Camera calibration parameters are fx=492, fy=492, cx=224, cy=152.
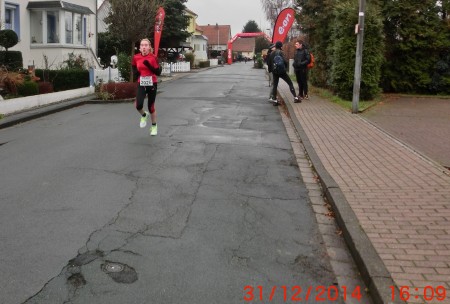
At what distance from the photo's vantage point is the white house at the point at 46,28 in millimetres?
21516

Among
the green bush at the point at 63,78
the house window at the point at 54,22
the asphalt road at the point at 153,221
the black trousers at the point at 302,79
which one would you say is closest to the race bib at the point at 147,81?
the asphalt road at the point at 153,221

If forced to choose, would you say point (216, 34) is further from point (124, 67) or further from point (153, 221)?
point (153, 221)

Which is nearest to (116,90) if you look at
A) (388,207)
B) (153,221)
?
(153,221)

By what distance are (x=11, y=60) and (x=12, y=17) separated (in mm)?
4793

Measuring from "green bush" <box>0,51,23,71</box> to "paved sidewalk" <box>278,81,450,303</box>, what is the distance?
38.8 ft

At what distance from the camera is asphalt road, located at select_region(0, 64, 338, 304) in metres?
3.72

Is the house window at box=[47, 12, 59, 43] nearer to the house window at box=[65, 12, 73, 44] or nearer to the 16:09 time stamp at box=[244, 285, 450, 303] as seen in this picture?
the house window at box=[65, 12, 73, 44]

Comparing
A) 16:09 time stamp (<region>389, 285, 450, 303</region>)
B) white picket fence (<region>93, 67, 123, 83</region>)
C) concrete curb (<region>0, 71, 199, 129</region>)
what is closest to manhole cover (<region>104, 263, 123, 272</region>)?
16:09 time stamp (<region>389, 285, 450, 303</region>)

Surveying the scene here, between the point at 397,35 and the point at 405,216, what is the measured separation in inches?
542

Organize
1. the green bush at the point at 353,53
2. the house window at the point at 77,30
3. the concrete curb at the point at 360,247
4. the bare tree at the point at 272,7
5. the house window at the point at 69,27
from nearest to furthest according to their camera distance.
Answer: the concrete curb at the point at 360,247 → the green bush at the point at 353,53 → the house window at the point at 69,27 → the house window at the point at 77,30 → the bare tree at the point at 272,7

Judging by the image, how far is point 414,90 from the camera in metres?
17.8

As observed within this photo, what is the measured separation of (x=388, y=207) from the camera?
5344 mm

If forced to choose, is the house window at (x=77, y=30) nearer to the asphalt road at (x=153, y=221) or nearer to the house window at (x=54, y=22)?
the house window at (x=54, y=22)
